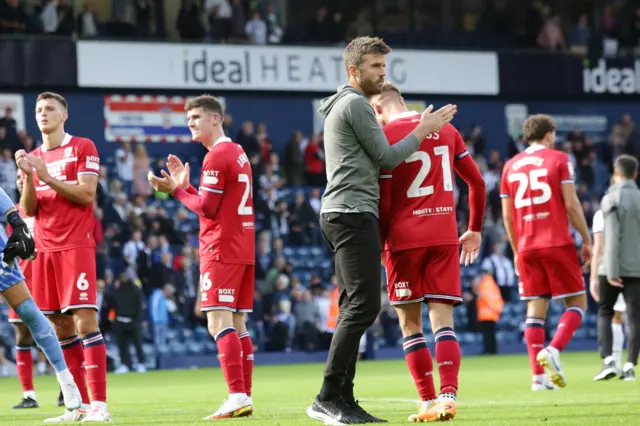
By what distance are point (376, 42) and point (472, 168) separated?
1.20 m

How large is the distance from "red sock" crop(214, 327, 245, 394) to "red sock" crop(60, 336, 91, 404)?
1.17 metres

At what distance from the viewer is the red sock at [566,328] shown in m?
11.6

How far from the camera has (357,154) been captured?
8.03m

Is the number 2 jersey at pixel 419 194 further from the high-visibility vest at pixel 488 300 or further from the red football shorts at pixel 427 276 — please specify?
the high-visibility vest at pixel 488 300

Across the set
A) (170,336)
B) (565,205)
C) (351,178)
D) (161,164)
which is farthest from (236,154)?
(161,164)

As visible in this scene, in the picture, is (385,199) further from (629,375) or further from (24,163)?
(629,375)

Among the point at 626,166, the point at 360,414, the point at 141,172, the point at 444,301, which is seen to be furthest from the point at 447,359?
the point at 141,172

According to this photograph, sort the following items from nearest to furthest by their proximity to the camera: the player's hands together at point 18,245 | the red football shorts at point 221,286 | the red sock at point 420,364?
the red sock at point 420,364 → the player's hands together at point 18,245 → the red football shorts at point 221,286

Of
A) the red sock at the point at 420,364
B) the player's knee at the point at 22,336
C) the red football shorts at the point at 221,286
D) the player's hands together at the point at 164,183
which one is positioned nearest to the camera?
the red sock at the point at 420,364

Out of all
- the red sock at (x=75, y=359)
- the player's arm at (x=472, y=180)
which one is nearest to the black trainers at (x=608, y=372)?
the player's arm at (x=472, y=180)

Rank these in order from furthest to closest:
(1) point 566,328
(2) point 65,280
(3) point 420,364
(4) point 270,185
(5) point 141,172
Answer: (4) point 270,185 < (5) point 141,172 < (1) point 566,328 < (2) point 65,280 < (3) point 420,364

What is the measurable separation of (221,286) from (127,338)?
12606 mm

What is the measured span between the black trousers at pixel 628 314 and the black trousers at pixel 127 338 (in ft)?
32.3

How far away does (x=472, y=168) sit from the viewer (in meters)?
8.68
